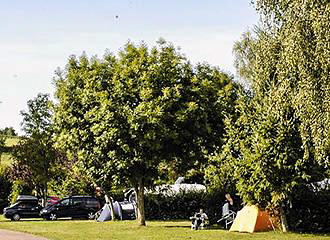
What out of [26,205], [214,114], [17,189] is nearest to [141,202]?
[214,114]

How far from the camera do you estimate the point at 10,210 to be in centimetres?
3831

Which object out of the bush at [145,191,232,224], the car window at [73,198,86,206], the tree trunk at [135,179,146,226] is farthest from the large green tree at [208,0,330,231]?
the car window at [73,198,86,206]

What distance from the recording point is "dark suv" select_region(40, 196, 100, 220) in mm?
37875

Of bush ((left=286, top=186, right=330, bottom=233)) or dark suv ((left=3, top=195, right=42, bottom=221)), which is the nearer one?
bush ((left=286, top=186, right=330, bottom=233))

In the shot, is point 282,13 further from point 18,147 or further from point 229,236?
point 18,147

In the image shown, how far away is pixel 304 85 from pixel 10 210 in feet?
90.1

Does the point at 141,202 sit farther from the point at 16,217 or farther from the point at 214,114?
the point at 16,217

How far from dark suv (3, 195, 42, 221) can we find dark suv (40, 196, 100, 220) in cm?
150

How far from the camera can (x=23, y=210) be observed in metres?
39.1

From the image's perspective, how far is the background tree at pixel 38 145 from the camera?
4438cm

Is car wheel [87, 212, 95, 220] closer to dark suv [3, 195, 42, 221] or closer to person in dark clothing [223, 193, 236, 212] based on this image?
dark suv [3, 195, 42, 221]

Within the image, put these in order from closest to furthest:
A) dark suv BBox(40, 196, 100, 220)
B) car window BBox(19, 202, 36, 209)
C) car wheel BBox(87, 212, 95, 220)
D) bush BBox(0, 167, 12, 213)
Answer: dark suv BBox(40, 196, 100, 220), car wheel BBox(87, 212, 95, 220), car window BBox(19, 202, 36, 209), bush BBox(0, 167, 12, 213)

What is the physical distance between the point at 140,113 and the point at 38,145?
2127 cm

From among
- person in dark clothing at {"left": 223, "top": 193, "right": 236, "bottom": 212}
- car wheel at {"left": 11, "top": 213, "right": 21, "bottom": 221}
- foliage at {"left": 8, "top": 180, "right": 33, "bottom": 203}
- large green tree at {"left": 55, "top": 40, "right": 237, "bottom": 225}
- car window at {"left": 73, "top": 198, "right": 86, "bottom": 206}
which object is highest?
large green tree at {"left": 55, "top": 40, "right": 237, "bottom": 225}
